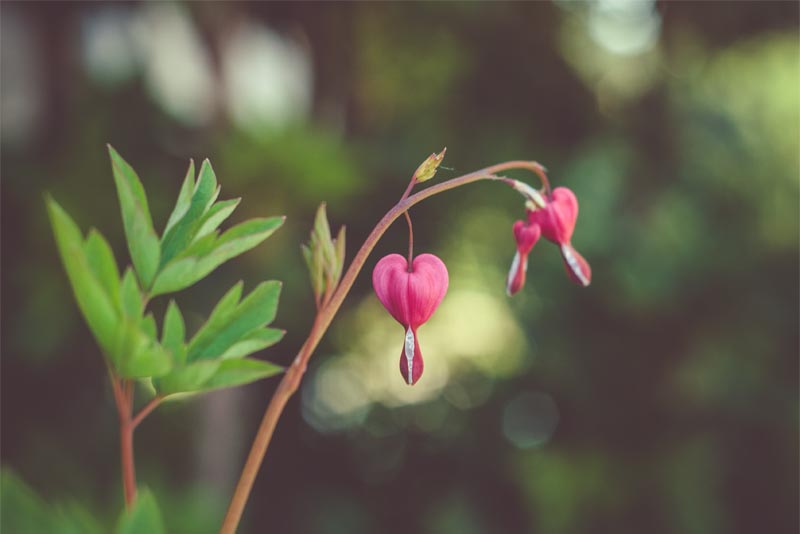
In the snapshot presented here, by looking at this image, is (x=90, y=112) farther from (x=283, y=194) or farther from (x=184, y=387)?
(x=184, y=387)

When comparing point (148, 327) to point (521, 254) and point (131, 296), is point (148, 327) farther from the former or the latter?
point (521, 254)

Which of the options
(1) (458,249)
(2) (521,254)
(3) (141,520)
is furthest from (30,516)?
(1) (458,249)

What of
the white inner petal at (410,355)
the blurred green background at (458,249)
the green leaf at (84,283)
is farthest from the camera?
the blurred green background at (458,249)

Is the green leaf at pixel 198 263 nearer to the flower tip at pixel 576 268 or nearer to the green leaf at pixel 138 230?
the green leaf at pixel 138 230

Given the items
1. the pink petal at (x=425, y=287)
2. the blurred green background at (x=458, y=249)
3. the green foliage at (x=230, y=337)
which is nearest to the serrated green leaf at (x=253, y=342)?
the green foliage at (x=230, y=337)

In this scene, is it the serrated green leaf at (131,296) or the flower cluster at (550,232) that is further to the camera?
the flower cluster at (550,232)

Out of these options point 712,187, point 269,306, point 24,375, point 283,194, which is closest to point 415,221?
point 283,194
